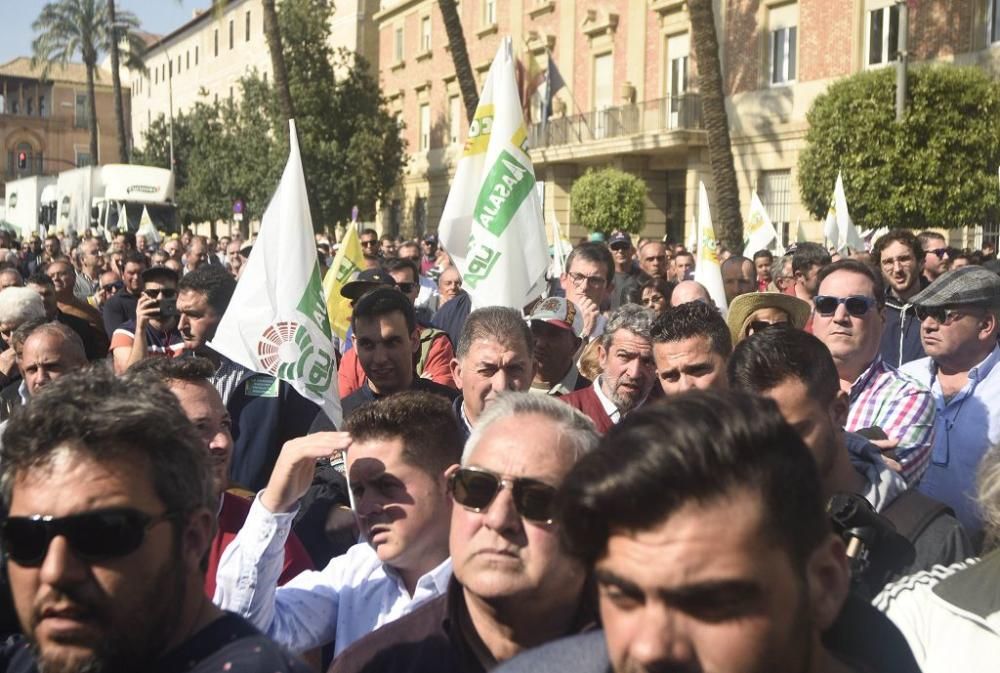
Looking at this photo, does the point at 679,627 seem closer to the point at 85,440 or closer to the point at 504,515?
the point at 504,515

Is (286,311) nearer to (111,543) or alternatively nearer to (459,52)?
(111,543)

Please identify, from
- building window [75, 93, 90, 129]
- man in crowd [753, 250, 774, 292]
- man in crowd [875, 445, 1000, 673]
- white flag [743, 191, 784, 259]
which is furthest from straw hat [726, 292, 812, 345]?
building window [75, 93, 90, 129]

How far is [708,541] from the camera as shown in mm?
1733

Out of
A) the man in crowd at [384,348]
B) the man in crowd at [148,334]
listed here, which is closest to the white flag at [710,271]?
the man in crowd at [384,348]

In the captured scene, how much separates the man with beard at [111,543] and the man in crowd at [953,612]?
4.24 ft

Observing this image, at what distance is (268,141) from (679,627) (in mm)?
38184

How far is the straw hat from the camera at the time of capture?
5.57 m

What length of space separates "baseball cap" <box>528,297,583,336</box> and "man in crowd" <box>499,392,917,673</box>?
4055 millimetres

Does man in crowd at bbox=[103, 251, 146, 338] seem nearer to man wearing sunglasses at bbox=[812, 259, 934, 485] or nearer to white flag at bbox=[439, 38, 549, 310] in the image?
white flag at bbox=[439, 38, 549, 310]

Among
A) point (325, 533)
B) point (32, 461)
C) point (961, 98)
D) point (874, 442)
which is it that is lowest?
point (325, 533)

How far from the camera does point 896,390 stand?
4.32 m

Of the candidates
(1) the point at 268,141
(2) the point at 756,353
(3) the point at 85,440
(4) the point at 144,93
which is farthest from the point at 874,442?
(4) the point at 144,93

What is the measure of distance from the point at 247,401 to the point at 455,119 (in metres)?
36.5

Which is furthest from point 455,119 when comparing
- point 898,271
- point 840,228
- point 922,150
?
point 898,271
